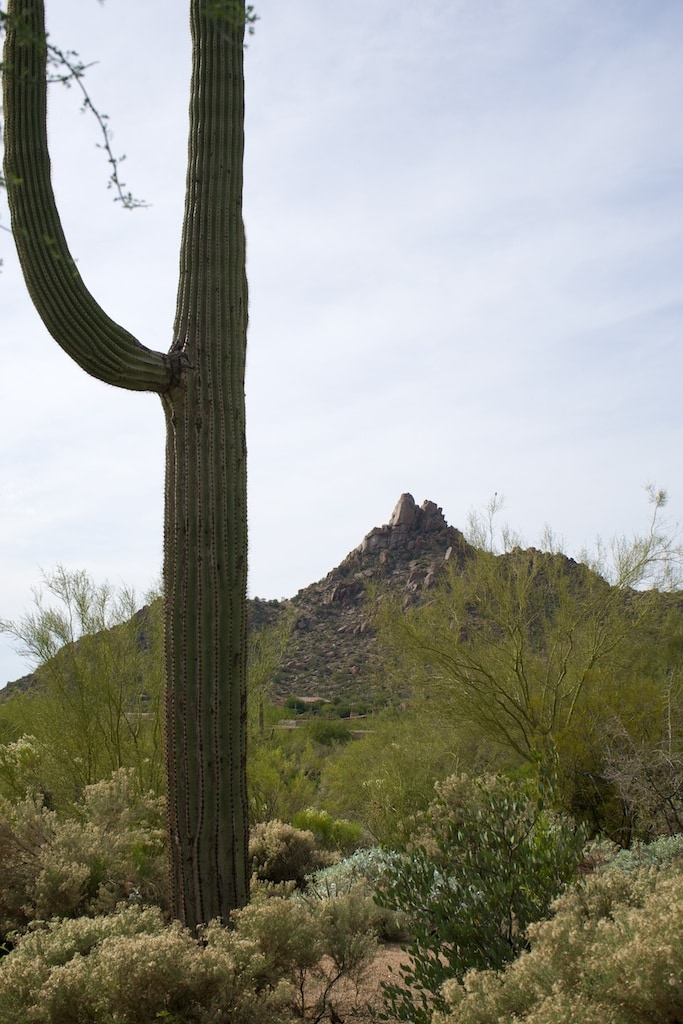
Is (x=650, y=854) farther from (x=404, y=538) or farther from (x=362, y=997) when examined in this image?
(x=404, y=538)

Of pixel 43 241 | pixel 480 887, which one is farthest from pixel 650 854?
pixel 43 241

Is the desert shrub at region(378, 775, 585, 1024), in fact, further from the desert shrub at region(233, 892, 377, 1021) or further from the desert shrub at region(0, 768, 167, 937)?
the desert shrub at region(0, 768, 167, 937)

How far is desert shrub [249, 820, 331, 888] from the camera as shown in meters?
8.27

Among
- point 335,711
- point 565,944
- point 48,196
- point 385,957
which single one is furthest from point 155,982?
point 335,711

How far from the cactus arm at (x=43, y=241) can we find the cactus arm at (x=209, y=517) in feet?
1.31

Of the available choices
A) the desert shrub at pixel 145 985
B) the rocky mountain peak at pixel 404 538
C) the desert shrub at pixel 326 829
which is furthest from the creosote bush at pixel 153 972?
the rocky mountain peak at pixel 404 538

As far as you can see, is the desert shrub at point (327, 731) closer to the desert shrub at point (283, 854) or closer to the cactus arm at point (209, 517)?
the desert shrub at point (283, 854)

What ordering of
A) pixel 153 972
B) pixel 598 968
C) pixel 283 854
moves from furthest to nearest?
pixel 283 854 < pixel 153 972 < pixel 598 968

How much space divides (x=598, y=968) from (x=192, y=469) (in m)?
2.96

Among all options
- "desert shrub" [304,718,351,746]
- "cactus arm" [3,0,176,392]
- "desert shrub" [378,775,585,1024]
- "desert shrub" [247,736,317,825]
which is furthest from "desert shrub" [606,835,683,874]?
"desert shrub" [304,718,351,746]

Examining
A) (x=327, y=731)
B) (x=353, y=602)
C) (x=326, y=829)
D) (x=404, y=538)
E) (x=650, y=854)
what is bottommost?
(x=326, y=829)

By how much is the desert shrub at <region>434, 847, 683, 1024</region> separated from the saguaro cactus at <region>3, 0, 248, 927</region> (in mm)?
1568

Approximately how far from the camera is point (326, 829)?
1056 cm

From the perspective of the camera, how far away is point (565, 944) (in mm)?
3094
